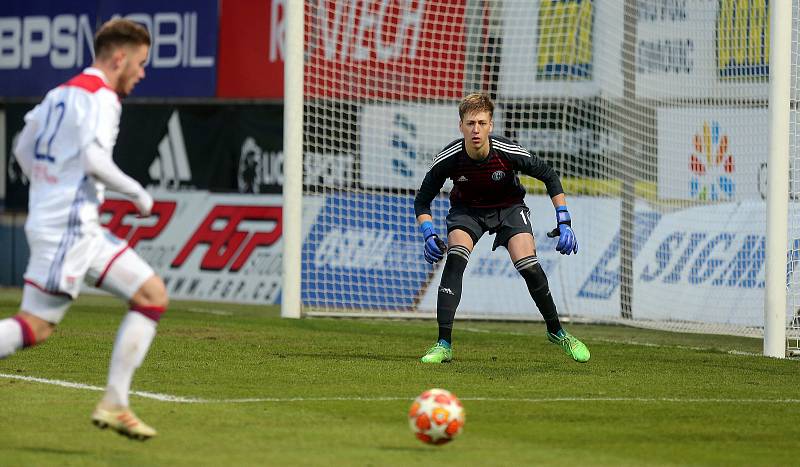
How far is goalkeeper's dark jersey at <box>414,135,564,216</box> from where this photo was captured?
1147 centimetres

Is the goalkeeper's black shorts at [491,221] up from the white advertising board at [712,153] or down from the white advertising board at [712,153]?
down

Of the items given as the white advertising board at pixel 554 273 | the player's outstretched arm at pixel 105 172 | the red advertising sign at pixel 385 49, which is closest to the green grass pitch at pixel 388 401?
the player's outstretched arm at pixel 105 172

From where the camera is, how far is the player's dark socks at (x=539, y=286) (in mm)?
11625

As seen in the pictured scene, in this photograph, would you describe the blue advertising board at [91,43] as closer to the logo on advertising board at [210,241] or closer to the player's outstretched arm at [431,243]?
the logo on advertising board at [210,241]

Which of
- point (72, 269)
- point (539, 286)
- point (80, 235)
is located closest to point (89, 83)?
point (80, 235)

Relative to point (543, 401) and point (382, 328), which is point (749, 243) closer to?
point (382, 328)

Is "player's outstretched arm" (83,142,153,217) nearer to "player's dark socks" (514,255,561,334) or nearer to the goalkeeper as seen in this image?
the goalkeeper

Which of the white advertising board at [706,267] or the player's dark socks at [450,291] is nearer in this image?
the player's dark socks at [450,291]

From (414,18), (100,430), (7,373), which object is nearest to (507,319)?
(414,18)

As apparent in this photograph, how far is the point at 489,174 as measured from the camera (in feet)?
37.8

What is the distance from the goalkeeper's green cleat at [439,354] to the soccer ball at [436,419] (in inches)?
164

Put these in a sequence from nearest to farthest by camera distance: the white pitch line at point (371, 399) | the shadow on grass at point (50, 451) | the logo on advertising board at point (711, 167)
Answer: the shadow on grass at point (50, 451), the white pitch line at point (371, 399), the logo on advertising board at point (711, 167)

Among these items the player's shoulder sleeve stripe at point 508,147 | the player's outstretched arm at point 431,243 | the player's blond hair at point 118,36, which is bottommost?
the player's outstretched arm at point 431,243

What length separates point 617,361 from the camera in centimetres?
1206
